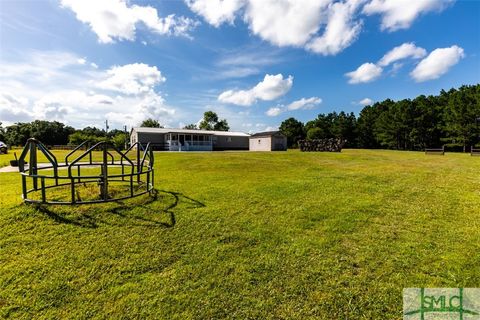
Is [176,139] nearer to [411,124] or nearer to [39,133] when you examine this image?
[411,124]

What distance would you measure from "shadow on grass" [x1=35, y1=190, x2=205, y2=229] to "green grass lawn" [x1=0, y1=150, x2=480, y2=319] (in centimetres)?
2

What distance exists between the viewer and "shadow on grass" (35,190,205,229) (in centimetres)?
458

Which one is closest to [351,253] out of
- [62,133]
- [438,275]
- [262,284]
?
[438,275]

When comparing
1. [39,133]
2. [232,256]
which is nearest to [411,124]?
[232,256]

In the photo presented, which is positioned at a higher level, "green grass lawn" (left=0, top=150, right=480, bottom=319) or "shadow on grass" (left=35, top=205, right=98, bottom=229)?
"shadow on grass" (left=35, top=205, right=98, bottom=229)

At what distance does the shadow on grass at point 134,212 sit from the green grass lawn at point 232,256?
23mm

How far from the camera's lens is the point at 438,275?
3.22 meters

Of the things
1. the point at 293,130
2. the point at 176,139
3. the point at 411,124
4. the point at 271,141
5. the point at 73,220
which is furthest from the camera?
the point at 293,130

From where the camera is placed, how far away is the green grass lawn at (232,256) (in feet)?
9.09

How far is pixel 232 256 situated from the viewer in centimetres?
370

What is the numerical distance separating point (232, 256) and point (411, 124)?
5332cm

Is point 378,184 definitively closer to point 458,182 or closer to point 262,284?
point 458,182

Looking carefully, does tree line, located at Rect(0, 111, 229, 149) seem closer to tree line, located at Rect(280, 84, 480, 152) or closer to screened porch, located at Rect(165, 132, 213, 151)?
tree line, located at Rect(280, 84, 480, 152)

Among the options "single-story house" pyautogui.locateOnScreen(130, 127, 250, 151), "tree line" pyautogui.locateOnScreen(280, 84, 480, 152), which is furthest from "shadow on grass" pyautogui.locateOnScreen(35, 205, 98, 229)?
"tree line" pyautogui.locateOnScreen(280, 84, 480, 152)
